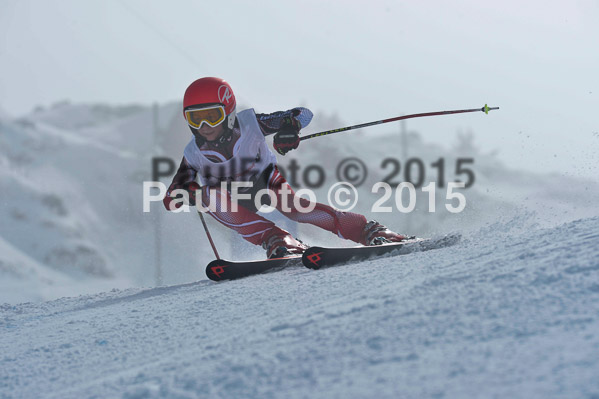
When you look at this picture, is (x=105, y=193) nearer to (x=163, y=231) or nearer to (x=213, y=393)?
(x=163, y=231)

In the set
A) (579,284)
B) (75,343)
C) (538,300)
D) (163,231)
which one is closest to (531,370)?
(538,300)

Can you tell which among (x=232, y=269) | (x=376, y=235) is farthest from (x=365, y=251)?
(x=232, y=269)

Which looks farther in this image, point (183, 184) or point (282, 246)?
point (183, 184)

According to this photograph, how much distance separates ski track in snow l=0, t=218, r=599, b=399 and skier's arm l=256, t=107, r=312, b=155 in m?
1.42

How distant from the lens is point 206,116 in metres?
4.45

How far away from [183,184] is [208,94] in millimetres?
685

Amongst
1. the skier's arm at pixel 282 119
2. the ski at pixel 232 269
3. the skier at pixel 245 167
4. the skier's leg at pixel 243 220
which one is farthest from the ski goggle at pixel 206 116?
the ski at pixel 232 269

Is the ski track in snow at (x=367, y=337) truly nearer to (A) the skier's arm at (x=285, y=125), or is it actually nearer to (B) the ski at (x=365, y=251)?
(B) the ski at (x=365, y=251)

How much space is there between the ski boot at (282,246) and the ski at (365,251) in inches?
20.3

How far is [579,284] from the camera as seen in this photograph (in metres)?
2.12

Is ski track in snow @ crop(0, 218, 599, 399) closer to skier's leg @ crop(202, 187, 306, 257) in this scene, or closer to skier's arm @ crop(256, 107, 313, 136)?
skier's leg @ crop(202, 187, 306, 257)

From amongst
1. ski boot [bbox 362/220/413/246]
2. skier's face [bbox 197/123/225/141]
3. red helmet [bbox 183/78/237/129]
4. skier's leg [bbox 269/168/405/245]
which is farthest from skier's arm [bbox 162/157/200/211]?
ski boot [bbox 362/220/413/246]

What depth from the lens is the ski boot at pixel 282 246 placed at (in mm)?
4383

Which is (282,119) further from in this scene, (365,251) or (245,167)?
(365,251)
